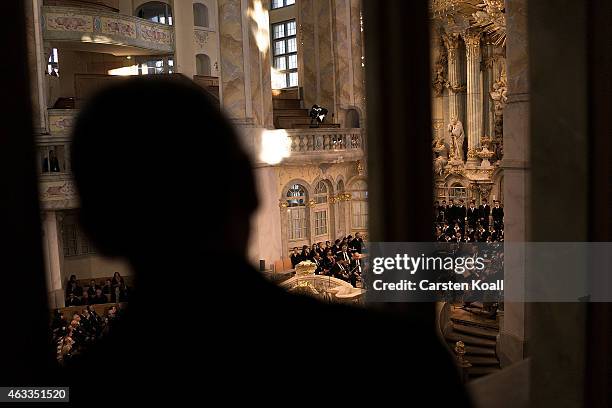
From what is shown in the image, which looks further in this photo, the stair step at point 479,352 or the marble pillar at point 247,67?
the marble pillar at point 247,67

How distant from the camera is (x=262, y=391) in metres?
0.91

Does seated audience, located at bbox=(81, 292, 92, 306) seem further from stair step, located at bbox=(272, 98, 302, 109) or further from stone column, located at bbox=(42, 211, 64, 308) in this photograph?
stair step, located at bbox=(272, 98, 302, 109)

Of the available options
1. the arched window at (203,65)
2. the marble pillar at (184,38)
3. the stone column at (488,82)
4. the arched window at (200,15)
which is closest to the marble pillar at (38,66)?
the marble pillar at (184,38)

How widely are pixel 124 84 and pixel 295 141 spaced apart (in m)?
18.3

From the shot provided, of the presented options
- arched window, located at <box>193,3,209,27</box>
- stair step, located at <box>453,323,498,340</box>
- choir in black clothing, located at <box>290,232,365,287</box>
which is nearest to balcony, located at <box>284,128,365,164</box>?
choir in black clothing, located at <box>290,232,365,287</box>

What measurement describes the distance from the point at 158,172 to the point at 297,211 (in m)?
19.8

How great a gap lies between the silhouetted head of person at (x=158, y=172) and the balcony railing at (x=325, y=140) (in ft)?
59.2

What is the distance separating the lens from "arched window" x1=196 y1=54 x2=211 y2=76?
26984mm

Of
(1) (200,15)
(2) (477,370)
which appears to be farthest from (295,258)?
(1) (200,15)

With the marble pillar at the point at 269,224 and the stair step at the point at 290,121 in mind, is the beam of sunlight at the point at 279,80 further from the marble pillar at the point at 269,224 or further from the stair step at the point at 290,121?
the marble pillar at the point at 269,224

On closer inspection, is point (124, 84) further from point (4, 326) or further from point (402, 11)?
point (402, 11)

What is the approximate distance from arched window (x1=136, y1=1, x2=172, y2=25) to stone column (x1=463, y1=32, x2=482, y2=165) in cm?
1220

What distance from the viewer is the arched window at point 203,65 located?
26984mm

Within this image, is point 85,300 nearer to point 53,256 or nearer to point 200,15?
point 53,256
